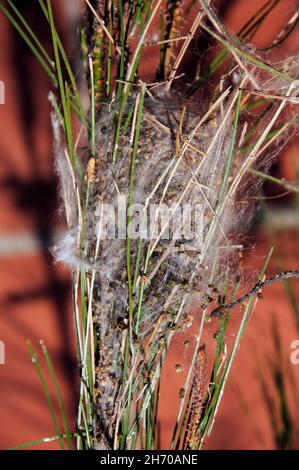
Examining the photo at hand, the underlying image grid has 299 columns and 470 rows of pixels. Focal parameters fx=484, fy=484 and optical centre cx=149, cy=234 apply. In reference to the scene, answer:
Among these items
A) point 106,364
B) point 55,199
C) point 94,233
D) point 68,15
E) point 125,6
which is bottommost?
point 106,364

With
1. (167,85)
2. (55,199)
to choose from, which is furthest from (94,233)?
(55,199)

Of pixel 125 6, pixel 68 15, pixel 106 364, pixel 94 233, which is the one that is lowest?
pixel 106 364

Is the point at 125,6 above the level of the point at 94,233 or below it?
above

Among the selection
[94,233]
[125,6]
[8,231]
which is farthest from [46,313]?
[125,6]

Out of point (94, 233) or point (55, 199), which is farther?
point (55, 199)

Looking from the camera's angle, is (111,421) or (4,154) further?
(4,154)

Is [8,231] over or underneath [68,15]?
underneath
